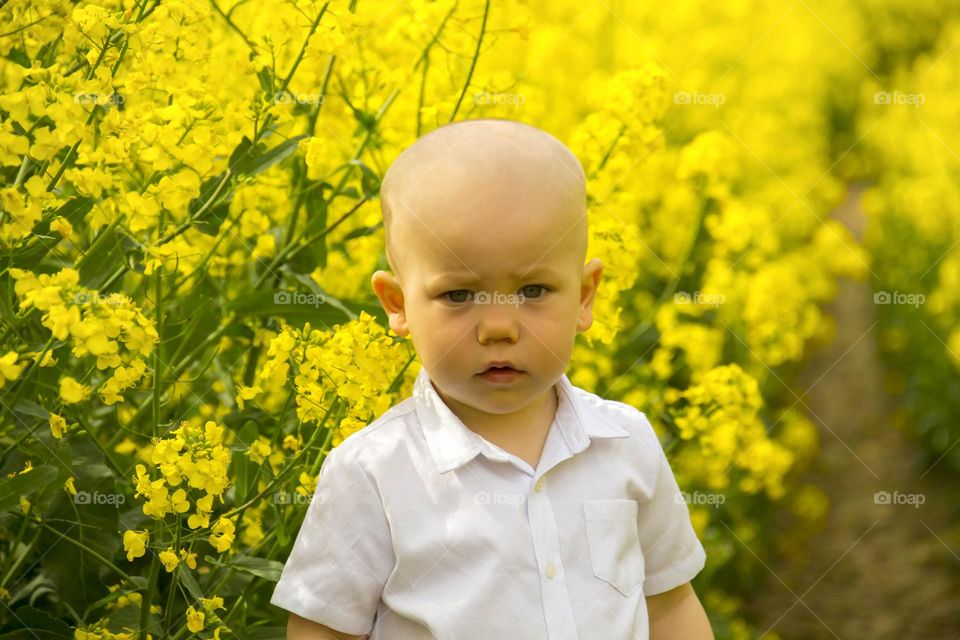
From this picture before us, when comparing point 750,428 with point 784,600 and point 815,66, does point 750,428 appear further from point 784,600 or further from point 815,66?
point 815,66

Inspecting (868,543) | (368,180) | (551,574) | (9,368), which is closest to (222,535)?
(9,368)

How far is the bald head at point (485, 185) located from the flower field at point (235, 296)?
0.41 metres

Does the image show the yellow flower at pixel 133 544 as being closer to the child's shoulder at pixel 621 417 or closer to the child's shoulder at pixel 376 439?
the child's shoulder at pixel 376 439

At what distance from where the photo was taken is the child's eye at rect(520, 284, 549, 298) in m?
1.66

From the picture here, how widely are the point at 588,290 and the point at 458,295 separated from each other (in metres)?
0.24

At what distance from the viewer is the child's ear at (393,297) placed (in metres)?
1.77

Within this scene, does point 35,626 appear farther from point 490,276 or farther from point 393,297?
point 490,276

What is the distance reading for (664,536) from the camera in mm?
1880

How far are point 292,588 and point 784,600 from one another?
251cm

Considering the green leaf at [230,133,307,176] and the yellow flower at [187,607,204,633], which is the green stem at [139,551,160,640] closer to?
the yellow flower at [187,607,204,633]

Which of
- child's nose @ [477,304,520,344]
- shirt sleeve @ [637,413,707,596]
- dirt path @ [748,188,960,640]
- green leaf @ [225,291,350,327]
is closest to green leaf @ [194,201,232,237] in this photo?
green leaf @ [225,291,350,327]

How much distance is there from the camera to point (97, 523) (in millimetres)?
2113

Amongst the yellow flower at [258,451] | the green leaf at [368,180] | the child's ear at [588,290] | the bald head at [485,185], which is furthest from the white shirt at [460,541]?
the green leaf at [368,180]

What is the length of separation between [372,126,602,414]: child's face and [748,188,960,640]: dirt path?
7.76 ft
